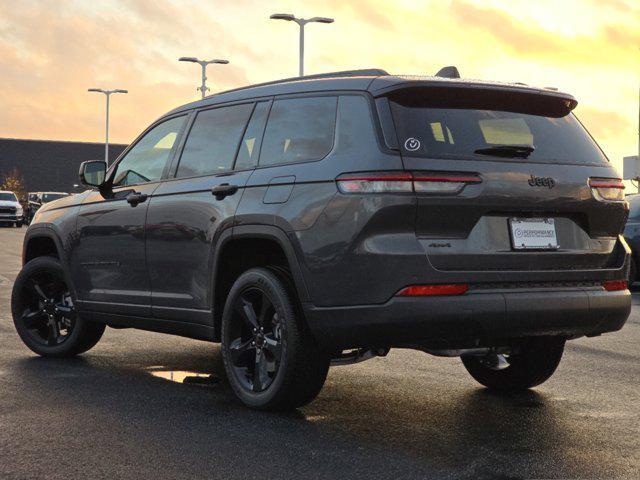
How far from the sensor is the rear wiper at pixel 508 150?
5907 mm

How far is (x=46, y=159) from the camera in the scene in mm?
97312

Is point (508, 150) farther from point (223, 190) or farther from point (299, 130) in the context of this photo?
point (223, 190)

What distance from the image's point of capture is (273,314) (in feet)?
21.1

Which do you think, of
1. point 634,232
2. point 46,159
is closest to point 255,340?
point 634,232

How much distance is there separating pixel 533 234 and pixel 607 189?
0.63 metres

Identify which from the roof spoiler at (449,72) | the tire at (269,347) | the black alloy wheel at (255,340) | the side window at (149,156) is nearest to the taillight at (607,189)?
the roof spoiler at (449,72)

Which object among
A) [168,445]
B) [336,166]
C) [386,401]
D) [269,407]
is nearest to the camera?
[168,445]

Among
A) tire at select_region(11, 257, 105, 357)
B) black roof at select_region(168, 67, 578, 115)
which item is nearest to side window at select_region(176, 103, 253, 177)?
black roof at select_region(168, 67, 578, 115)

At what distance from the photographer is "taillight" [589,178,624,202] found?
6.18 metres

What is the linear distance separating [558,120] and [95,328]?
13.2 ft

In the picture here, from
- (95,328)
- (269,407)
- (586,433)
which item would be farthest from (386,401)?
(95,328)

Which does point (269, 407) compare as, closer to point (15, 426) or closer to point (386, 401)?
point (386, 401)

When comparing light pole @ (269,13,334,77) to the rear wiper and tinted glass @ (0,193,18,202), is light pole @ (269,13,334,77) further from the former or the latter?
the rear wiper

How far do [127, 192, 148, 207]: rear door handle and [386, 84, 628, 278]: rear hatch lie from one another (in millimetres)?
2251
